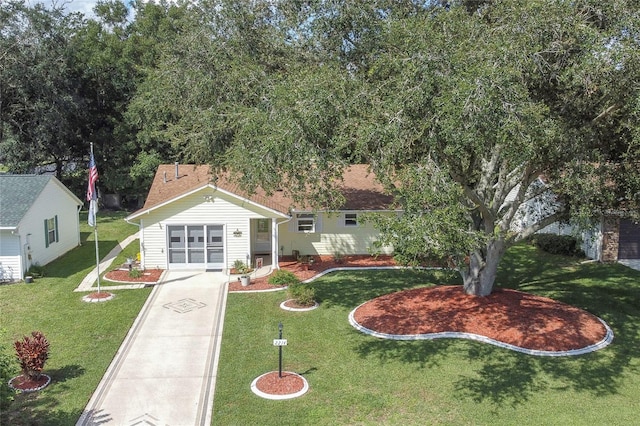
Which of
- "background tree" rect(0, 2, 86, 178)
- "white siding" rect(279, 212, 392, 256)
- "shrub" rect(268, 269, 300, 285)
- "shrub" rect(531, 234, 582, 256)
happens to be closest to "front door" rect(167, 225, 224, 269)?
"shrub" rect(268, 269, 300, 285)

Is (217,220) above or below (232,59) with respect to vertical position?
below

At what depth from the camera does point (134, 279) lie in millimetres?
19062

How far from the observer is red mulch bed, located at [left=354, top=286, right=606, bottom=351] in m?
13.0

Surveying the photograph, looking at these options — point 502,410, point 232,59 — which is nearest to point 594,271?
point 502,410

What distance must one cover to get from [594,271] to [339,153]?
46.2ft

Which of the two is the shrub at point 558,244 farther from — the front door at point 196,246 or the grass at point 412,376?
the front door at point 196,246

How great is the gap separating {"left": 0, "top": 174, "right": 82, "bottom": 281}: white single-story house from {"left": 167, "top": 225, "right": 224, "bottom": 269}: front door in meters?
5.17

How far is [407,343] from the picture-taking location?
1295cm

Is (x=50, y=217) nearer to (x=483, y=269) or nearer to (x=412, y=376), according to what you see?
(x=412, y=376)

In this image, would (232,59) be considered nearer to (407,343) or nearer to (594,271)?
(407,343)

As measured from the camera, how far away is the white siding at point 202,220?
2008 cm

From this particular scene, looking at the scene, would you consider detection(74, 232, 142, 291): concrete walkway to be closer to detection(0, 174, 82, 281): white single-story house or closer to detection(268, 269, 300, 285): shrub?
detection(0, 174, 82, 281): white single-story house

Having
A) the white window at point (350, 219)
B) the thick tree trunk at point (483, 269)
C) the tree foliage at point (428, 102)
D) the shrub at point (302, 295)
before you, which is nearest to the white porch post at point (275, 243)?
the tree foliage at point (428, 102)

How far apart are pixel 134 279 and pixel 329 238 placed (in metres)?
8.56
